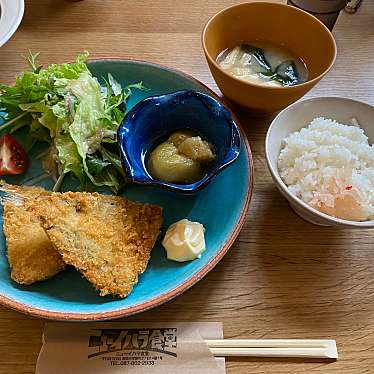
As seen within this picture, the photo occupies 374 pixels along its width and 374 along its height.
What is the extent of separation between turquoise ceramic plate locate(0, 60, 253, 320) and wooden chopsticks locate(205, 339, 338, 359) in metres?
0.17

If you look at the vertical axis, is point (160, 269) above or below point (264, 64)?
below

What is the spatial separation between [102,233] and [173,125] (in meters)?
0.48

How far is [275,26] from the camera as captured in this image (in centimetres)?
168

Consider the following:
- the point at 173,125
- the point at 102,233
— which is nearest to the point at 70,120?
the point at 173,125

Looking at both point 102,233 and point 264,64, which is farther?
point 264,64

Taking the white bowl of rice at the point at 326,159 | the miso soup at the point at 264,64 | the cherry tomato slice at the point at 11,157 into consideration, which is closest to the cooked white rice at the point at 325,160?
the white bowl of rice at the point at 326,159

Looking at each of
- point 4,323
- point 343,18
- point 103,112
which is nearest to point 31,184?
point 103,112

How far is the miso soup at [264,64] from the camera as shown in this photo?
1.62m

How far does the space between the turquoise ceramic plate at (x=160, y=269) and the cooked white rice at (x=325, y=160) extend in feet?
0.43

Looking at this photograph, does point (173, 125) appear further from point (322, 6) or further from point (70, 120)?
point (322, 6)

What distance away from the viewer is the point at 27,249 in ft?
4.01

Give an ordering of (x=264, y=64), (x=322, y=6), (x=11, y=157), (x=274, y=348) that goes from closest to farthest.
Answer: (x=274, y=348) → (x=11, y=157) → (x=264, y=64) → (x=322, y=6)

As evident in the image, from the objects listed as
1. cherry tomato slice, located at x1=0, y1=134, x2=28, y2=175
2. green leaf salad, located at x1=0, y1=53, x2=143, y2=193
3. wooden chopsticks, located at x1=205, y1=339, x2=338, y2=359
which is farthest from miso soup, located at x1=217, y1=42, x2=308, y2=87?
wooden chopsticks, located at x1=205, y1=339, x2=338, y2=359

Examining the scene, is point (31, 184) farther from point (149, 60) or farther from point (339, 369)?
point (339, 369)
